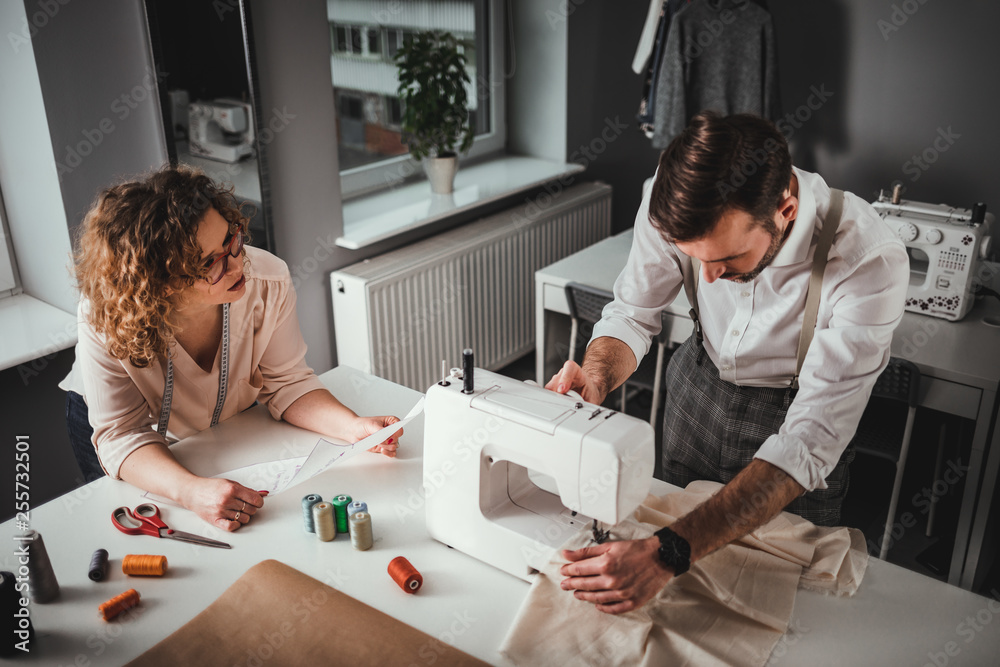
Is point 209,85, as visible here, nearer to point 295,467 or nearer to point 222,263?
point 222,263

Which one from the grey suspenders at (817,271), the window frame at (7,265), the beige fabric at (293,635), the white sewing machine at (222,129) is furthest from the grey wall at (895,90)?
the window frame at (7,265)

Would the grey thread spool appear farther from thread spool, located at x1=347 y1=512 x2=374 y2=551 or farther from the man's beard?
the man's beard

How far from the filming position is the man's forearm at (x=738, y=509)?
3.98 ft

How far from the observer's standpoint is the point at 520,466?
53.2 inches

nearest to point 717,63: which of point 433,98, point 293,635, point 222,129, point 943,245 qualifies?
point 433,98

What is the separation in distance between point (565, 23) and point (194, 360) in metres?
2.59

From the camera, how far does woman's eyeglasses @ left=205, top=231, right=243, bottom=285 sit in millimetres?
1489

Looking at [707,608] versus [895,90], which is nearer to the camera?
[707,608]

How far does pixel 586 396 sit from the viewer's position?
151 cm

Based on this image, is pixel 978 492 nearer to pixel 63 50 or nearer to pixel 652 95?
pixel 652 95

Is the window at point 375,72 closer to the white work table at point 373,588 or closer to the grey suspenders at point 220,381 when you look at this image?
the grey suspenders at point 220,381

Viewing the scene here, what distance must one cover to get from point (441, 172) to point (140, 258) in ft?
6.29

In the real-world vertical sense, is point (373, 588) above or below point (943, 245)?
below

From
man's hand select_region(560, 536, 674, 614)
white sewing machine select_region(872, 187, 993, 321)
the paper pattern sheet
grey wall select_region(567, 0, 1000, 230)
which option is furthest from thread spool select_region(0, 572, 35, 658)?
grey wall select_region(567, 0, 1000, 230)
